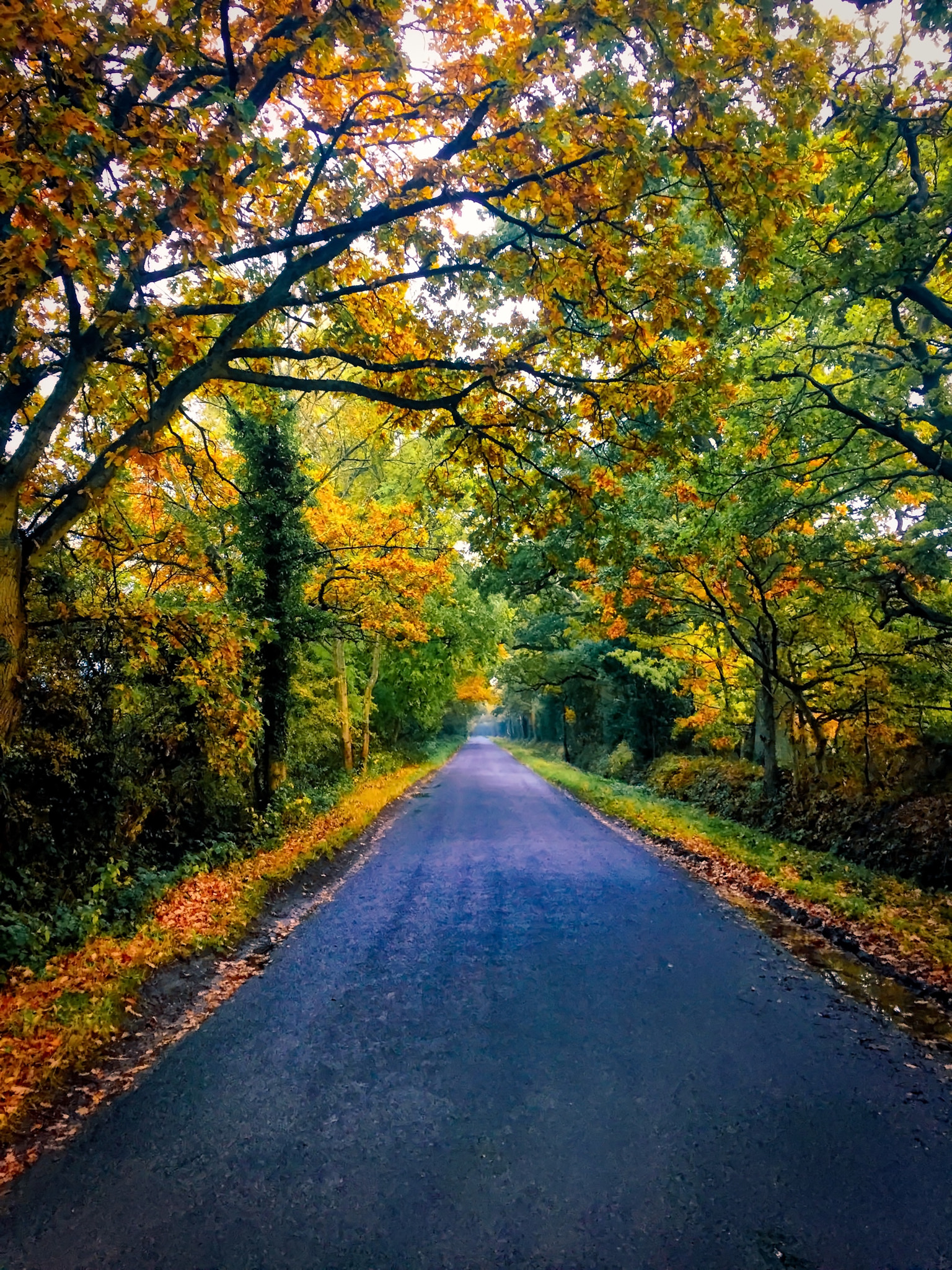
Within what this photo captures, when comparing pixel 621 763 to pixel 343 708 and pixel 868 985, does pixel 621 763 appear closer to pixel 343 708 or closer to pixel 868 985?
pixel 343 708

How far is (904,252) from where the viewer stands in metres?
6.12

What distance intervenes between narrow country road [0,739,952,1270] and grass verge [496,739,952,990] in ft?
4.27

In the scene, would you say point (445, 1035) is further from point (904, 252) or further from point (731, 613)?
point (731, 613)

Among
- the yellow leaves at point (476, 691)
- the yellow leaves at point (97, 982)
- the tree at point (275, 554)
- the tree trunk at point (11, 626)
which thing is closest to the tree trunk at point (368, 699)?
the tree at point (275, 554)

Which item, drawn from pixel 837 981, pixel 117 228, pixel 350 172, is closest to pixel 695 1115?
pixel 837 981

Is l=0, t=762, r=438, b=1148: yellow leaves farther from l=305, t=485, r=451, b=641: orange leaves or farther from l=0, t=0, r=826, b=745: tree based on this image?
l=305, t=485, r=451, b=641: orange leaves

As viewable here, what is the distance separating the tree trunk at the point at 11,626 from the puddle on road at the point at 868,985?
7.00 metres

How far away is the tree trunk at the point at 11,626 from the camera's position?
15.4 ft

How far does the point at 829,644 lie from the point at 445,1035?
11033 millimetres

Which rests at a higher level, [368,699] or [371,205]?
[371,205]

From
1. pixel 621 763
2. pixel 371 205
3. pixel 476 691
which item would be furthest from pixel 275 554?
→ pixel 476 691

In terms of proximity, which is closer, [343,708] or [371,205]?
[371,205]

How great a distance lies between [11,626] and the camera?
4.77 meters

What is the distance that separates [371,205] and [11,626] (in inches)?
191
